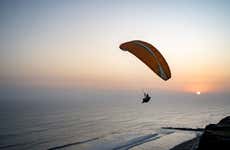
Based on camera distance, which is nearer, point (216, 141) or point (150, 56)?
point (150, 56)

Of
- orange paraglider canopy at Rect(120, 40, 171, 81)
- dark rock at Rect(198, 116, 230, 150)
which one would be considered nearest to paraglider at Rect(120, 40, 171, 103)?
orange paraglider canopy at Rect(120, 40, 171, 81)

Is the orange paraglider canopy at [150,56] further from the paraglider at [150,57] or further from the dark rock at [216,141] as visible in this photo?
the dark rock at [216,141]

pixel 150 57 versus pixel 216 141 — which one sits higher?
pixel 150 57

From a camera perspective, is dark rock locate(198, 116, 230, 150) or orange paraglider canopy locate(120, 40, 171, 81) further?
dark rock locate(198, 116, 230, 150)

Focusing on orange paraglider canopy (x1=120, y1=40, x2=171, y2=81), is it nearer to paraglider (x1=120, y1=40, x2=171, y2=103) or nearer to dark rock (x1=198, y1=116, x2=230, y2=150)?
paraglider (x1=120, y1=40, x2=171, y2=103)

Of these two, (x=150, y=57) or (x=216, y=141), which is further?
(x=216, y=141)

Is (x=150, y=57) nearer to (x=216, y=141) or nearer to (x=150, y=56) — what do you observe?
(x=150, y=56)

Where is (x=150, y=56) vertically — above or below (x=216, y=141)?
above

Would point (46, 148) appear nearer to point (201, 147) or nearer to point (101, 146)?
point (101, 146)

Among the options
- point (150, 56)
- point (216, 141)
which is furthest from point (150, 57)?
point (216, 141)
